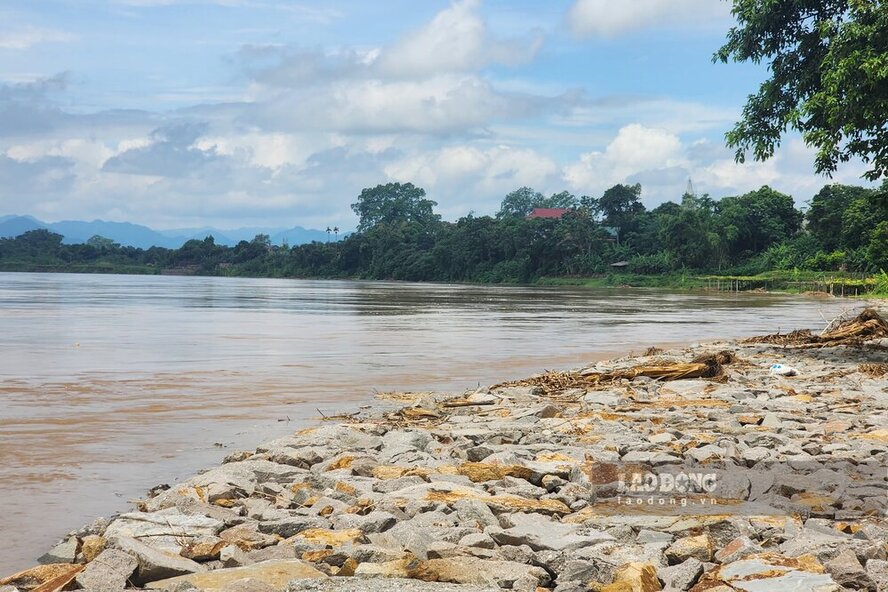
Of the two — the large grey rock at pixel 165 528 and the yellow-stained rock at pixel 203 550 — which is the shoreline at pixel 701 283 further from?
the yellow-stained rock at pixel 203 550

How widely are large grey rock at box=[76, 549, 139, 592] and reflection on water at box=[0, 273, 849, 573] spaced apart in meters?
1.26

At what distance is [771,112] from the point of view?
61.2 ft

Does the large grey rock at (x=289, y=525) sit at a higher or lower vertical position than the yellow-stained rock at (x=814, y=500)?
lower

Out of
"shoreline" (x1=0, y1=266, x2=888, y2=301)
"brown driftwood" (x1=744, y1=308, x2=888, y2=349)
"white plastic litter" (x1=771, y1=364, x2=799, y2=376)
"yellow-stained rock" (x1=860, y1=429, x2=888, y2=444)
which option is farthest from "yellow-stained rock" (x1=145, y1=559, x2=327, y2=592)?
"shoreline" (x1=0, y1=266, x2=888, y2=301)

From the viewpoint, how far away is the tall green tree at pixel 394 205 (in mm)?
177500

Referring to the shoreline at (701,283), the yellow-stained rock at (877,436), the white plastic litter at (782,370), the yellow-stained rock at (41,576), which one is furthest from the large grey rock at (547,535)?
the shoreline at (701,283)

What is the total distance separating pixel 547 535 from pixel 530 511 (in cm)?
67

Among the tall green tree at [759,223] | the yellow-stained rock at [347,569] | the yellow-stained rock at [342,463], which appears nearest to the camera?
the yellow-stained rock at [347,569]

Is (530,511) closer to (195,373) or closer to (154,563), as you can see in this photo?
(154,563)

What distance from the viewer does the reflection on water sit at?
8406 mm

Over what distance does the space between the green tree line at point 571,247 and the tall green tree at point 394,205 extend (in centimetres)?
494

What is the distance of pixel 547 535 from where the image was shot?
5305 mm

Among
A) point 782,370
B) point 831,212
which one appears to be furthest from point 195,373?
point 831,212

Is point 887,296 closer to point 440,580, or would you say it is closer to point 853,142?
point 853,142
